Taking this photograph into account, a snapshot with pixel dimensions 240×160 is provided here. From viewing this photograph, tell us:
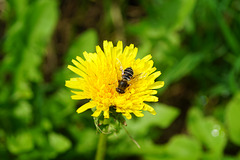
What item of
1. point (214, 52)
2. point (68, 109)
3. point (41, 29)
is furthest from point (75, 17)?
point (214, 52)

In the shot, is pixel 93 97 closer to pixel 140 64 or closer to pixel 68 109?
pixel 140 64

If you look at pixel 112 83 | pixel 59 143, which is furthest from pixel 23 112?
pixel 112 83

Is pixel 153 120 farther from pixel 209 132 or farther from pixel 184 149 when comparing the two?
pixel 209 132

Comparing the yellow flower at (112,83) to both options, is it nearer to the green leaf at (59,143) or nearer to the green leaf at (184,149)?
the green leaf at (59,143)

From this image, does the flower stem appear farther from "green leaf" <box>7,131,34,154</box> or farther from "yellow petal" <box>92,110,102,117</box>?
"green leaf" <box>7,131,34,154</box>

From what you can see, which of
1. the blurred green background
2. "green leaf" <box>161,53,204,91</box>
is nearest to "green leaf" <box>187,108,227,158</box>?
the blurred green background

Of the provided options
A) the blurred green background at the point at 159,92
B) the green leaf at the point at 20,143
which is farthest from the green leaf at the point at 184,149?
the green leaf at the point at 20,143

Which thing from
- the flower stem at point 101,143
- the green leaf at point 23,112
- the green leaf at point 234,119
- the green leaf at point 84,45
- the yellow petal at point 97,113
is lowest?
the flower stem at point 101,143
